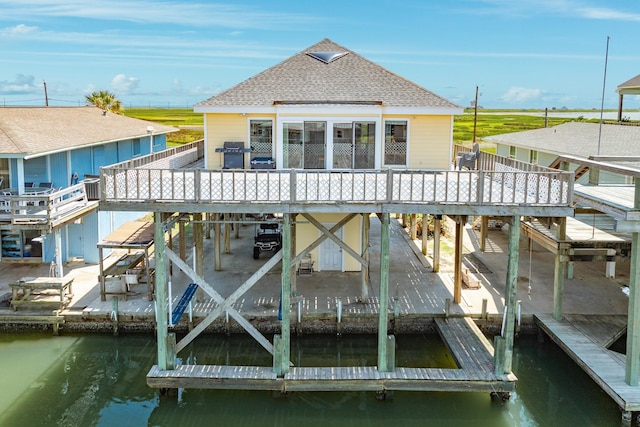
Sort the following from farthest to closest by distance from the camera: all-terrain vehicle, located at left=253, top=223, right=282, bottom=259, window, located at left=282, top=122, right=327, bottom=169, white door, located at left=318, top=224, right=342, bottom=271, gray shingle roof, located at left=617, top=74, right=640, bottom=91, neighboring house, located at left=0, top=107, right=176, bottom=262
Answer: gray shingle roof, located at left=617, top=74, right=640, bottom=91
all-terrain vehicle, located at left=253, top=223, right=282, bottom=259
white door, located at left=318, top=224, right=342, bottom=271
window, located at left=282, top=122, right=327, bottom=169
neighboring house, located at left=0, top=107, right=176, bottom=262

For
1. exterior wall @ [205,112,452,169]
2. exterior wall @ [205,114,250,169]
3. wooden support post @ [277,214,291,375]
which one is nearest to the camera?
wooden support post @ [277,214,291,375]

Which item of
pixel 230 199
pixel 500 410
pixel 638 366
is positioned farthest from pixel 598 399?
pixel 230 199

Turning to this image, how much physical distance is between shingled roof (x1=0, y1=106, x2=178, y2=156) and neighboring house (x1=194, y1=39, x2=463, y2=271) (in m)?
5.77

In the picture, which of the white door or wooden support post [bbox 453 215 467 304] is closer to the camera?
wooden support post [bbox 453 215 467 304]

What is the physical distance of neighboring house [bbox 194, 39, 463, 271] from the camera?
18.1 m

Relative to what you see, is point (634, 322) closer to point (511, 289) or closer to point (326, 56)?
point (511, 289)

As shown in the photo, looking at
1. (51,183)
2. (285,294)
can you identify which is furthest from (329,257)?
(51,183)

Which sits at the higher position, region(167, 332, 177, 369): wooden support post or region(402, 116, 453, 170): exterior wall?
region(402, 116, 453, 170): exterior wall

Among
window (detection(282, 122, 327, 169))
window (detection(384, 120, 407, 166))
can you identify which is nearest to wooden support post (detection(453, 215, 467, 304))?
window (detection(384, 120, 407, 166))

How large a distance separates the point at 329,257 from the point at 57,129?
1193 centimetres

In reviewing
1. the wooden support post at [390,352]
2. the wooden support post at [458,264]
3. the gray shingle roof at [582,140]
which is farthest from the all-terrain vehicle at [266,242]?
the gray shingle roof at [582,140]

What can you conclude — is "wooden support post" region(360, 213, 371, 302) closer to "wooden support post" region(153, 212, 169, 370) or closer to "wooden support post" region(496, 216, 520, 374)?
"wooden support post" region(496, 216, 520, 374)

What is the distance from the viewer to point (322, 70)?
20547mm

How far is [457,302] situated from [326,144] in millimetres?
6441
